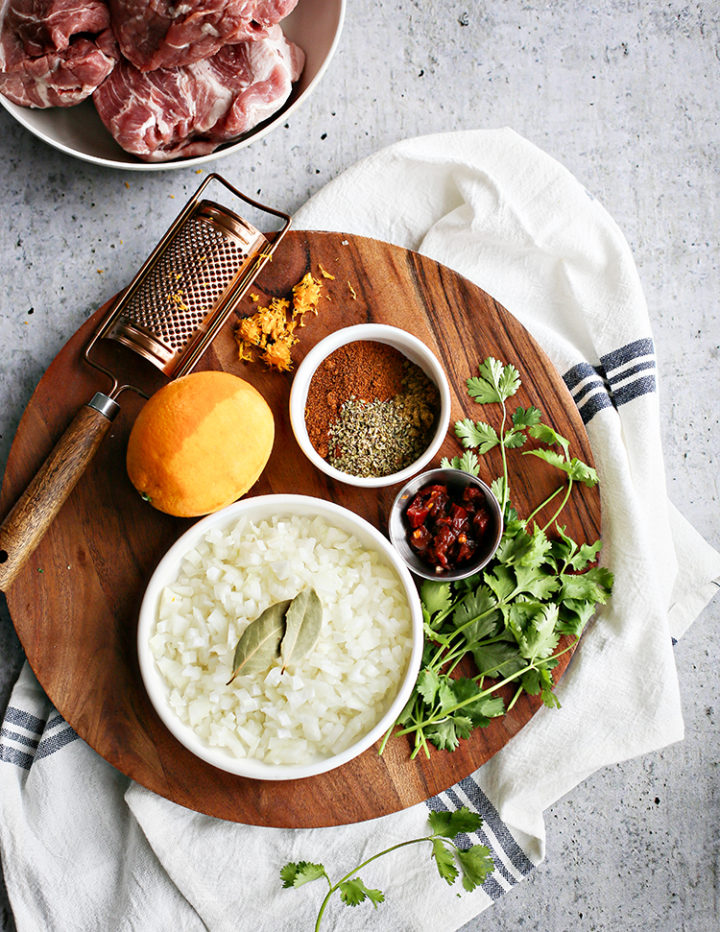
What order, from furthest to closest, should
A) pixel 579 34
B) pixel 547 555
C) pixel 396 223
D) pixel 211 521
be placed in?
pixel 579 34
pixel 396 223
pixel 547 555
pixel 211 521

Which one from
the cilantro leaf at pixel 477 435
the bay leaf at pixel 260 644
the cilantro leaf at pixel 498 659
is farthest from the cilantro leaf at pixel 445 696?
the cilantro leaf at pixel 477 435

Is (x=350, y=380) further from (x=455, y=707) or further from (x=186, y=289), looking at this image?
(x=455, y=707)

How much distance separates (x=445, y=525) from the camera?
6.67ft

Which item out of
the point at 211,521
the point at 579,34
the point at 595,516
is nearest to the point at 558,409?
the point at 595,516

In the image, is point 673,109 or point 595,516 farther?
point 673,109

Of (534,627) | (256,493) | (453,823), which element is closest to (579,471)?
(534,627)

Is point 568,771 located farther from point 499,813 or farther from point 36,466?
point 36,466

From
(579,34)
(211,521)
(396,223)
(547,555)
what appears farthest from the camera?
(579,34)

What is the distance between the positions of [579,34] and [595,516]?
1.66m

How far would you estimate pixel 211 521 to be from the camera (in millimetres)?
1984

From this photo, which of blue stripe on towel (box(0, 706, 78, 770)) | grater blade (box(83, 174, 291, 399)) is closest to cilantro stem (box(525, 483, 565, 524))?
grater blade (box(83, 174, 291, 399))

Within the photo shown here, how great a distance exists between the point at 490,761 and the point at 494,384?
1.13 metres

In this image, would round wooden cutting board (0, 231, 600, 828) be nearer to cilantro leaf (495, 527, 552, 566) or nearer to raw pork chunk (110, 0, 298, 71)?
cilantro leaf (495, 527, 552, 566)

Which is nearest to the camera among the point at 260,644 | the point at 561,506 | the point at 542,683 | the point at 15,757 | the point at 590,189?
→ the point at 260,644
